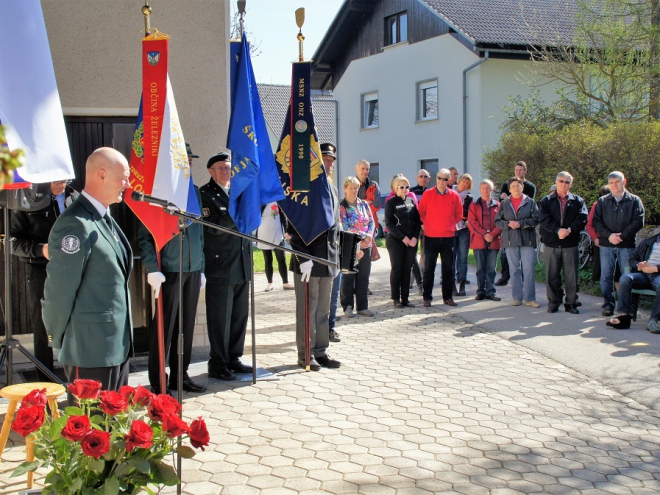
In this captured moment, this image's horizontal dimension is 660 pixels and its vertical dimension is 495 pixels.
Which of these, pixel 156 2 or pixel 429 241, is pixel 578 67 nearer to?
pixel 429 241

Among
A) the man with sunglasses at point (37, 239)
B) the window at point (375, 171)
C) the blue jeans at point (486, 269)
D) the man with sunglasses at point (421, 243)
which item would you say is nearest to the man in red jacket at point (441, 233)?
the man with sunglasses at point (421, 243)

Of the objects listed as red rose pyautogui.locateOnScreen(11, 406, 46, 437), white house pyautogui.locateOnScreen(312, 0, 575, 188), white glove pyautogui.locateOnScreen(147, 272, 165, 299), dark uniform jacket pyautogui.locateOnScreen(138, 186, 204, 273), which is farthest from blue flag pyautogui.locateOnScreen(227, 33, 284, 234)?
white house pyautogui.locateOnScreen(312, 0, 575, 188)

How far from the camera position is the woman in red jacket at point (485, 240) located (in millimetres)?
12109

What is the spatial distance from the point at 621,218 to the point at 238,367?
6093 mm

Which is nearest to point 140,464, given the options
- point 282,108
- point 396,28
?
point 396,28

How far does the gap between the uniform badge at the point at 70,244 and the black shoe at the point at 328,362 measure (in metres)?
4.08

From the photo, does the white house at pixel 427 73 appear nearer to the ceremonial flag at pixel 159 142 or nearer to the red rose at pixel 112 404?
the ceremonial flag at pixel 159 142

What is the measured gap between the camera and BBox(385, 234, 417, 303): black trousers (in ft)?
37.5

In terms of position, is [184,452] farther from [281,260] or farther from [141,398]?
[281,260]

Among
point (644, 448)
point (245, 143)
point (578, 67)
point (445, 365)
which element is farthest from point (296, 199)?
point (578, 67)

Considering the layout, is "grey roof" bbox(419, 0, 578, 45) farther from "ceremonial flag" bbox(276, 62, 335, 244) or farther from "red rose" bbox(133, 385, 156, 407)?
"red rose" bbox(133, 385, 156, 407)

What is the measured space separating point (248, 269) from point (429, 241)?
4959 mm

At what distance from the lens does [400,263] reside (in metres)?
11.4

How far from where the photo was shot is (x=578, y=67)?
1853 centimetres
